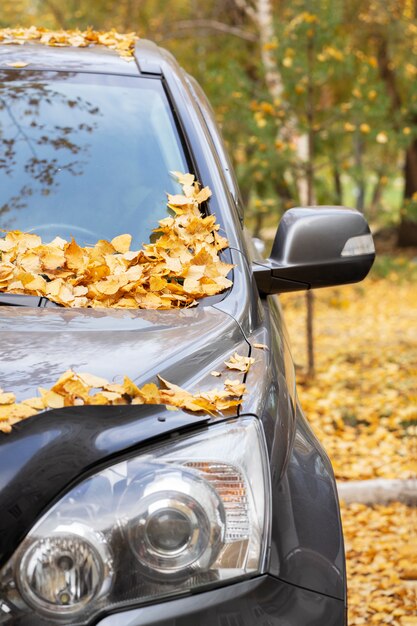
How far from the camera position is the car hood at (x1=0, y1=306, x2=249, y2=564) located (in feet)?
4.96

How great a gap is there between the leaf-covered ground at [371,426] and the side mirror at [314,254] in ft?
5.03

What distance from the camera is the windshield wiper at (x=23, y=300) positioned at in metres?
2.13

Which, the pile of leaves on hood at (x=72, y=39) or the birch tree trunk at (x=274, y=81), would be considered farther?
the birch tree trunk at (x=274, y=81)

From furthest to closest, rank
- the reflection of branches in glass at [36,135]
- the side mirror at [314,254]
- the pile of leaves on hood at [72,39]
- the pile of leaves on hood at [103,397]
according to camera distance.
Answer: the pile of leaves on hood at [72,39]
the reflection of branches in glass at [36,135]
the side mirror at [314,254]
the pile of leaves on hood at [103,397]

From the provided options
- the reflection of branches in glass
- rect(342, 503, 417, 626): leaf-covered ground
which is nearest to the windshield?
the reflection of branches in glass

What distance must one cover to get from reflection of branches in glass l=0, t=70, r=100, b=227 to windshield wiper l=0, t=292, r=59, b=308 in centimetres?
45

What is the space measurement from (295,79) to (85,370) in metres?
7.06

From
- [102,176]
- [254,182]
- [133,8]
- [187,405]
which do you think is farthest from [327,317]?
[187,405]

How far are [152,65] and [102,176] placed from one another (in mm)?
618

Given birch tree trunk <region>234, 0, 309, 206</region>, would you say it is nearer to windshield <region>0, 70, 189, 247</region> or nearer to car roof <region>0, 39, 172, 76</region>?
car roof <region>0, 39, 172, 76</region>

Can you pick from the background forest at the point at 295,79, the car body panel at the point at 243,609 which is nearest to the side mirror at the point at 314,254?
the car body panel at the point at 243,609

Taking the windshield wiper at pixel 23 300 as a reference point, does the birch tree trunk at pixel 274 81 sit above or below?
→ below

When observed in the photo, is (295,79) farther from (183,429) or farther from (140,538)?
(140,538)

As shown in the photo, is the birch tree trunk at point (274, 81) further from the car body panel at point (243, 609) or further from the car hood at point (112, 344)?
the car body panel at point (243, 609)
